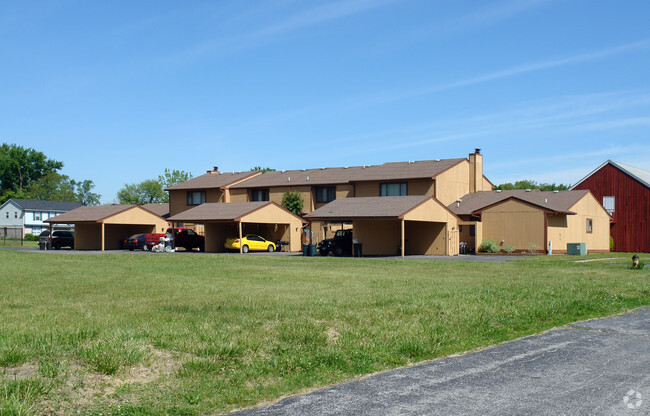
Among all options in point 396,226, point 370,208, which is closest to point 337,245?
point 370,208

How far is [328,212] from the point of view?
41.7m

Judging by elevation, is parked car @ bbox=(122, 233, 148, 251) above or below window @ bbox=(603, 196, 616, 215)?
below

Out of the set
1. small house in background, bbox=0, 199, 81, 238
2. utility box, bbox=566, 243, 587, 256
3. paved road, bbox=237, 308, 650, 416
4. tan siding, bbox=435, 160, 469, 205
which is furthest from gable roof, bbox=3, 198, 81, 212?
paved road, bbox=237, 308, 650, 416

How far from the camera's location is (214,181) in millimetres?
60594

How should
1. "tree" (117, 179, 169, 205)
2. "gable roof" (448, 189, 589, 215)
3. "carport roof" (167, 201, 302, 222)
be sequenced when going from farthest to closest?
"tree" (117, 179, 169, 205) → "carport roof" (167, 201, 302, 222) → "gable roof" (448, 189, 589, 215)

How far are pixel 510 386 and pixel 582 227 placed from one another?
40.9 m

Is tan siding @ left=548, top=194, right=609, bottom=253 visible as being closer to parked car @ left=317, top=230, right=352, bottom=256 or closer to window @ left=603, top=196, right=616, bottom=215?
window @ left=603, top=196, right=616, bottom=215

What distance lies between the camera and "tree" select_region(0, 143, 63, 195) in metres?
128

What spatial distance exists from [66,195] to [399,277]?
119319mm

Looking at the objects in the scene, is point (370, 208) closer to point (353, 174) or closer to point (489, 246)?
point (489, 246)

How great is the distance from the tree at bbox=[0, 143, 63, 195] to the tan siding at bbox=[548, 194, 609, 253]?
4473 inches

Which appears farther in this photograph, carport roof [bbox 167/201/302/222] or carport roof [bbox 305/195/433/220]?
carport roof [bbox 167/201/302/222]

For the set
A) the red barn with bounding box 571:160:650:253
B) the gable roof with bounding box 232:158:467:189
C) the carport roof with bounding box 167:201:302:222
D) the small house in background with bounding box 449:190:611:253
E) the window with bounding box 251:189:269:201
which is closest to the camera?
the small house in background with bounding box 449:190:611:253

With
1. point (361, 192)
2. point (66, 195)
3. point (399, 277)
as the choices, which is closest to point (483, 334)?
point (399, 277)
